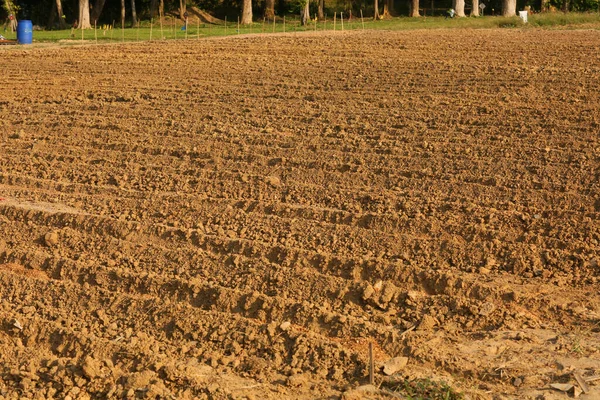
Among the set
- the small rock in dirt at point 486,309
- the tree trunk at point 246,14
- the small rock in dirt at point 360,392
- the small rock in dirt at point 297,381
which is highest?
the tree trunk at point 246,14

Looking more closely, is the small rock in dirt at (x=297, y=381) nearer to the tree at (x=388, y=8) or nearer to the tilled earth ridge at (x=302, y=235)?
the tilled earth ridge at (x=302, y=235)

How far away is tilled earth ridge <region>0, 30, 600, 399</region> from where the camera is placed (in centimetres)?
483

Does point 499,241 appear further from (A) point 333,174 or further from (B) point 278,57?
(B) point 278,57

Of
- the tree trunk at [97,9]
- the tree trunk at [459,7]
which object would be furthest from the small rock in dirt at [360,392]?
the tree trunk at [97,9]

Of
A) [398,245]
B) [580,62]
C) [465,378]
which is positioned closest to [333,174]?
[398,245]

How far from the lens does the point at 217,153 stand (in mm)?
8469

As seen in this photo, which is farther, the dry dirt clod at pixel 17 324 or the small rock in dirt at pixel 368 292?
the small rock in dirt at pixel 368 292

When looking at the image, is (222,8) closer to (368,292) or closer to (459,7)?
(459,7)

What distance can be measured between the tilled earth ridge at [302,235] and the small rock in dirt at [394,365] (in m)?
0.08

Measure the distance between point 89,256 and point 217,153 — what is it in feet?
7.79

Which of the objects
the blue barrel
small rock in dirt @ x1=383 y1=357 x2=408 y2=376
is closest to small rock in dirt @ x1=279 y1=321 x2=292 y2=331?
small rock in dirt @ x1=383 y1=357 x2=408 y2=376

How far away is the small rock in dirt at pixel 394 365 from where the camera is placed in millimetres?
4637

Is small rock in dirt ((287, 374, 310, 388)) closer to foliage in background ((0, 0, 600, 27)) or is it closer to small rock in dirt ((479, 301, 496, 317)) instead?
small rock in dirt ((479, 301, 496, 317))

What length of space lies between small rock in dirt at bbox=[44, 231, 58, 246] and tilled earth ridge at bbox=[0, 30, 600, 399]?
6 cm
